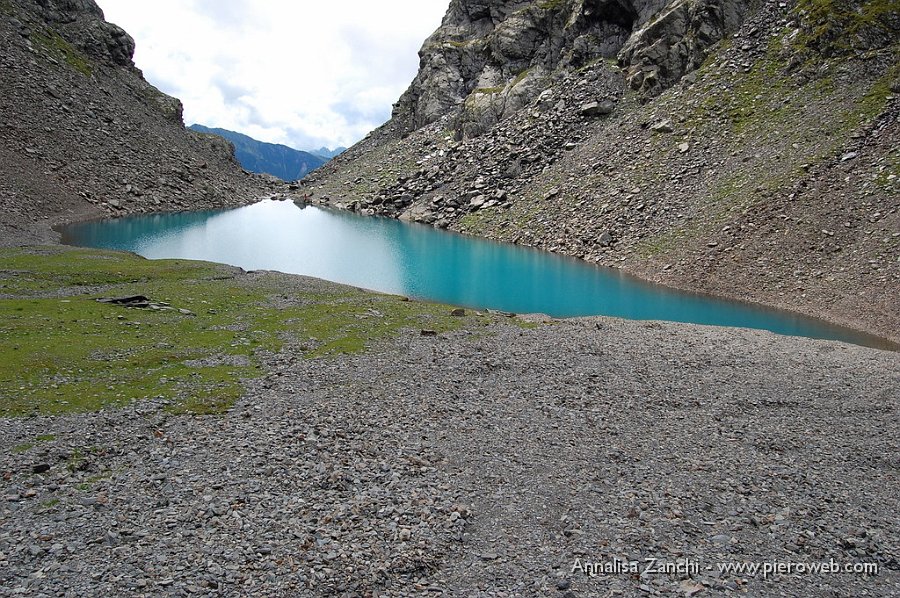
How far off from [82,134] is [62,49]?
1112 inches

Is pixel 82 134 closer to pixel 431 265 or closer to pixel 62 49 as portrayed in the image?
pixel 62 49

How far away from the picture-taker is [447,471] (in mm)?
16406

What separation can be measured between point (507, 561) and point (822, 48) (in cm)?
9145

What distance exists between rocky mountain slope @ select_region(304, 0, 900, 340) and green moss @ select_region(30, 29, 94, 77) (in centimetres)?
5761

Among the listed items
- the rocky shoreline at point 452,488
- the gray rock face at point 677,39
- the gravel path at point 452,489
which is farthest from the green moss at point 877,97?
the gravel path at point 452,489

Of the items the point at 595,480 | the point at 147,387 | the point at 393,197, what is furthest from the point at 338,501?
the point at 393,197

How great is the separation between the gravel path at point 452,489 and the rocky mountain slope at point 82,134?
53.6 metres

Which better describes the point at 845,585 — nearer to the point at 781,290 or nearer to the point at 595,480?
the point at 595,480

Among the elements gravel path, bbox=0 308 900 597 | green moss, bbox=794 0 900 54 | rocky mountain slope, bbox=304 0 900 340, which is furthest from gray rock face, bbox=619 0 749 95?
gravel path, bbox=0 308 900 597

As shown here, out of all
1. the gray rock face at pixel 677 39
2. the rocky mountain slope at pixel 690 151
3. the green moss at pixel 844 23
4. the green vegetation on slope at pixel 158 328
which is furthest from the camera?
the gray rock face at pixel 677 39

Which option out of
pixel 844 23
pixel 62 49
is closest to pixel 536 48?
pixel 844 23

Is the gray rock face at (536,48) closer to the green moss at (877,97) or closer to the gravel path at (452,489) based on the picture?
the green moss at (877,97)

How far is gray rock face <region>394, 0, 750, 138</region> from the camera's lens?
325 feet

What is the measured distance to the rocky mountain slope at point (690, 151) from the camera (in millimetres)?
52781
